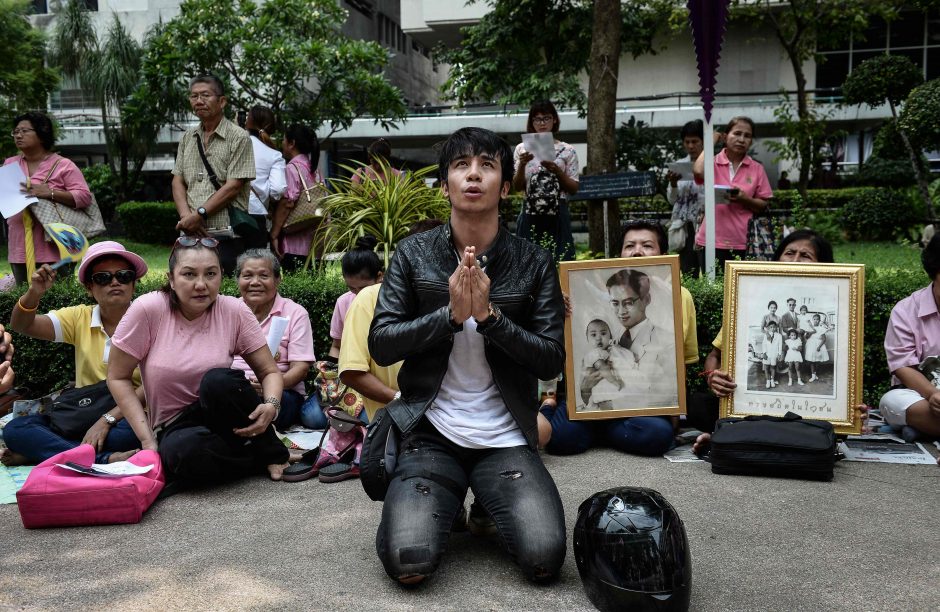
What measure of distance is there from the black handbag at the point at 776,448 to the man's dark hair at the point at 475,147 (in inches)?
82.4

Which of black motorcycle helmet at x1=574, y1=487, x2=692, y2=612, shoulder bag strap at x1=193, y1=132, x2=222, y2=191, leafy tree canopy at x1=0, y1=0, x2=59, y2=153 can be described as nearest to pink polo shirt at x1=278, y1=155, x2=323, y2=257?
shoulder bag strap at x1=193, y1=132, x2=222, y2=191

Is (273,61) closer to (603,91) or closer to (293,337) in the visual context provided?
(603,91)

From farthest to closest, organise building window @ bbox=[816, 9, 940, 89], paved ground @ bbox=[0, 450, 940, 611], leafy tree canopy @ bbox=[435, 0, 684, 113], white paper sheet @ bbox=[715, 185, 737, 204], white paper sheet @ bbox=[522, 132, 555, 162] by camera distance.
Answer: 1. building window @ bbox=[816, 9, 940, 89]
2. leafy tree canopy @ bbox=[435, 0, 684, 113]
3. white paper sheet @ bbox=[715, 185, 737, 204]
4. white paper sheet @ bbox=[522, 132, 555, 162]
5. paved ground @ bbox=[0, 450, 940, 611]

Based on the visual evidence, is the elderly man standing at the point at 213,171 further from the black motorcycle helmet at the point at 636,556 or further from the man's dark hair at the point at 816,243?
the black motorcycle helmet at the point at 636,556

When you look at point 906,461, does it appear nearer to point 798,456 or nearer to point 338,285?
point 798,456

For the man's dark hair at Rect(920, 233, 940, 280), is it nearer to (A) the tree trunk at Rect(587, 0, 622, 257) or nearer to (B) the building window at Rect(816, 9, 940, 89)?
(A) the tree trunk at Rect(587, 0, 622, 257)

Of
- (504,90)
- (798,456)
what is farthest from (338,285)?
(504,90)

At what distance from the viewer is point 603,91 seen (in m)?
9.23

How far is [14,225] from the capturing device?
750 centimetres

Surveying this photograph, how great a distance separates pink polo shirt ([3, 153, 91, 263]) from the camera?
7.50 metres

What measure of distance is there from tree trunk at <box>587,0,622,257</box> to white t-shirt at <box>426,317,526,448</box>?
17.7 ft

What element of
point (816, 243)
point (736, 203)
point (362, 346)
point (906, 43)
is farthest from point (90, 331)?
point (906, 43)

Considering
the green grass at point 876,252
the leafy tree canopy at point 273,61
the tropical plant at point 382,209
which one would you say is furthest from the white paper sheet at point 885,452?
the leafy tree canopy at point 273,61

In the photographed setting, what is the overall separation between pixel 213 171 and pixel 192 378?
2994 millimetres
